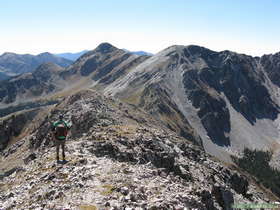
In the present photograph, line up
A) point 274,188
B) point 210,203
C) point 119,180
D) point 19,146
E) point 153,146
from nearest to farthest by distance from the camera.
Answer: point 119,180 < point 210,203 < point 153,146 < point 19,146 < point 274,188

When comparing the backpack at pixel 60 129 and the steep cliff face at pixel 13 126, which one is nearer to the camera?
the backpack at pixel 60 129

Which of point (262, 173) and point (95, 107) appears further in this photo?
point (262, 173)

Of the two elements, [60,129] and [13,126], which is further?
[13,126]

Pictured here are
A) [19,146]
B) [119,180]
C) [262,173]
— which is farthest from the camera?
[262,173]

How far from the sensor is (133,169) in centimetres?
2995

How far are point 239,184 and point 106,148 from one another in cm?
5454

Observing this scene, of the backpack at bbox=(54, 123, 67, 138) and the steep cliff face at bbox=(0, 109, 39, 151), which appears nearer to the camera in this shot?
the backpack at bbox=(54, 123, 67, 138)

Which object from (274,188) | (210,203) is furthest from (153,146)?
(274,188)

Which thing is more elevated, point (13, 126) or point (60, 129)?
point (60, 129)

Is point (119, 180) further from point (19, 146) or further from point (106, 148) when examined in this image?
point (19, 146)

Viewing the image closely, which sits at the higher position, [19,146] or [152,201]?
[152,201]

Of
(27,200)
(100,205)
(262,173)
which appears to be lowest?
(262,173)

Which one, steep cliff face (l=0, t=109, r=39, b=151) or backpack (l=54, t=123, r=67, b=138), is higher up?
backpack (l=54, t=123, r=67, b=138)

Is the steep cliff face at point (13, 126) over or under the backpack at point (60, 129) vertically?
under
